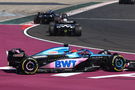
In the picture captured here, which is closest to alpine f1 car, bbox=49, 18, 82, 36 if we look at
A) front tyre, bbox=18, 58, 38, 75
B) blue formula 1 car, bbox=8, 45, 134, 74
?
blue formula 1 car, bbox=8, 45, 134, 74

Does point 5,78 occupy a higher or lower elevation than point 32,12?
lower

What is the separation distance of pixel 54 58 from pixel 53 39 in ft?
37.5

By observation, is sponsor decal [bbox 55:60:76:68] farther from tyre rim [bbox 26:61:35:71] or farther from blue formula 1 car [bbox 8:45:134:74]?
tyre rim [bbox 26:61:35:71]

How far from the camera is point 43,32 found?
29.6 m

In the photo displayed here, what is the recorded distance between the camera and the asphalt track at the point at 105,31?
2316cm

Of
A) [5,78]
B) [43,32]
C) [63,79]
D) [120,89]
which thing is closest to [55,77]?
[63,79]

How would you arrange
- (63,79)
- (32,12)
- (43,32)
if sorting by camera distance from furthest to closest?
(32,12), (43,32), (63,79)

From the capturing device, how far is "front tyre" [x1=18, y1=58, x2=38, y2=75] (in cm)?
1371

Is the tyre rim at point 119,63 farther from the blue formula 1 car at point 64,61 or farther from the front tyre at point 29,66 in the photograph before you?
the front tyre at point 29,66

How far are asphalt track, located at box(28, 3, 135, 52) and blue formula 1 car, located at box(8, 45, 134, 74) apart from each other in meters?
6.31

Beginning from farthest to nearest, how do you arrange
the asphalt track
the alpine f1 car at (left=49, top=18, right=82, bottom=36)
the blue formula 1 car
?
the alpine f1 car at (left=49, top=18, right=82, bottom=36) < the asphalt track < the blue formula 1 car

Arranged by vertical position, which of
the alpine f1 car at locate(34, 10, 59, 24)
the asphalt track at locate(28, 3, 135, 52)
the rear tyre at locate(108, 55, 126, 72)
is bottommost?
the rear tyre at locate(108, 55, 126, 72)

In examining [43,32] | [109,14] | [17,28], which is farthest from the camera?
[109,14]

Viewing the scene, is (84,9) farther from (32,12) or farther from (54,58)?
(54,58)
